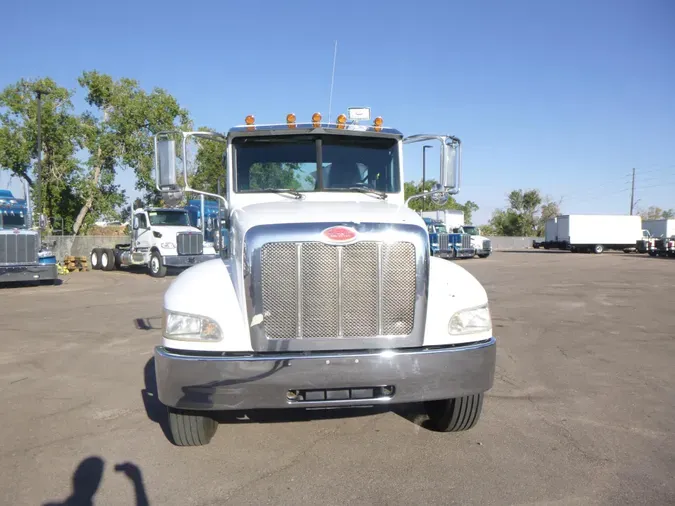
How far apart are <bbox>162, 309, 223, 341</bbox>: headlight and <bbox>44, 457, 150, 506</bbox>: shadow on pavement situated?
0.95m

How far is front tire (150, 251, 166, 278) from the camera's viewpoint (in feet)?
65.9

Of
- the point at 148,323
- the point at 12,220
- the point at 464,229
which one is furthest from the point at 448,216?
the point at 148,323

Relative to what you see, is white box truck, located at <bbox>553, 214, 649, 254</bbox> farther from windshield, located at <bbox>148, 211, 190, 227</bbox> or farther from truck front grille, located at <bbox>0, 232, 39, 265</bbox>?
truck front grille, located at <bbox>0, 232, 39, 265</bbox>

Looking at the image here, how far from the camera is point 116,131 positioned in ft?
90.4

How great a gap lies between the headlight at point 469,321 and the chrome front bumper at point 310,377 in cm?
17

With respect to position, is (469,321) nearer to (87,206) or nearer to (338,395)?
(338,395)

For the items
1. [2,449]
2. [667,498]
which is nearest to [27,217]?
[2,449]

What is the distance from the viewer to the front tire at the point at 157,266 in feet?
65.9

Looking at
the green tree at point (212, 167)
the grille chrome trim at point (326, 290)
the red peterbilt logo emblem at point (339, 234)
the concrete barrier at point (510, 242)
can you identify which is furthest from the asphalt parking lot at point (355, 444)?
the concrete barrier at point (510, 242)

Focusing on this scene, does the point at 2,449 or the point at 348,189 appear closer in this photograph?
the point at 2,449

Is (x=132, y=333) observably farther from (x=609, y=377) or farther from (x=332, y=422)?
(x=609, y=377)

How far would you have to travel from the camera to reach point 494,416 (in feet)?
15.6

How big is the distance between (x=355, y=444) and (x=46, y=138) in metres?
26.6

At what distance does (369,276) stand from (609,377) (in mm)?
3820
